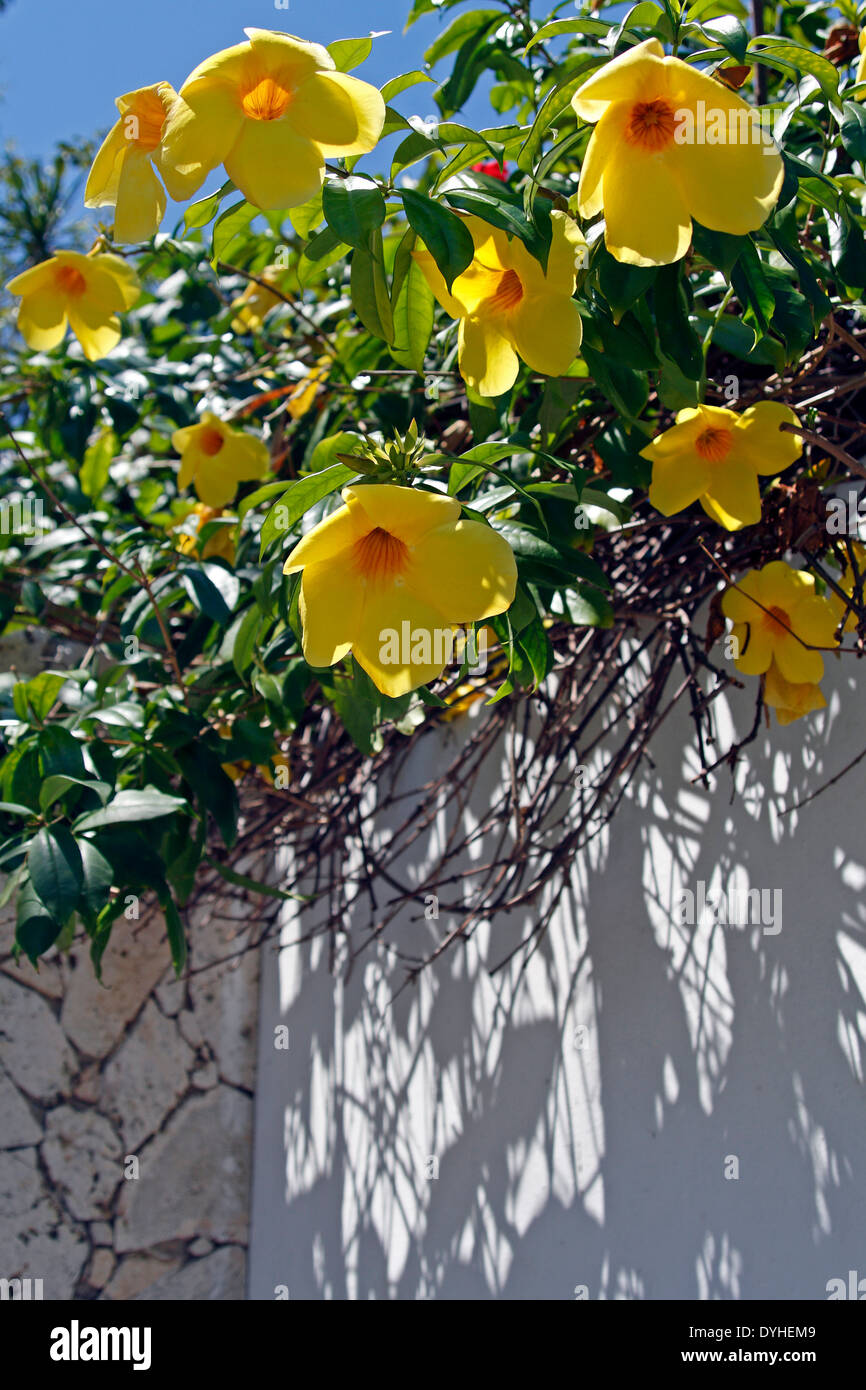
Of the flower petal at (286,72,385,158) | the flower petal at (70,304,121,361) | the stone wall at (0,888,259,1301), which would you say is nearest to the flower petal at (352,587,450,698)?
the flower petal at (286,72,385,158)

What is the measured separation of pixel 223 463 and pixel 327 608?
1030 mm

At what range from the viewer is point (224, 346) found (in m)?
2.21

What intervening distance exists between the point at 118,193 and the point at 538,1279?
166 centimetres

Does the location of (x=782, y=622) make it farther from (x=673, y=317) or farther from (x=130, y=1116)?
(x=130, y=1116)

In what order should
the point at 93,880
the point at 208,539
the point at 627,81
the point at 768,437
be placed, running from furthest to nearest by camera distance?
the point at 208,539, the point at 93,880, the point at 768,437, the point at 627,81

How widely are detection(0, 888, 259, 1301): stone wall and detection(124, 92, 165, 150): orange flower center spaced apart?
1.74m

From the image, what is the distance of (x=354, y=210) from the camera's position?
78cm

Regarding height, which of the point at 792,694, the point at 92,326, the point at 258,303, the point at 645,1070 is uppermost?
the point at 258,303

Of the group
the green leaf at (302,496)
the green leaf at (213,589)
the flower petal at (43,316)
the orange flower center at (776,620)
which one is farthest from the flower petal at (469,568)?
the flower petal at (43,316)

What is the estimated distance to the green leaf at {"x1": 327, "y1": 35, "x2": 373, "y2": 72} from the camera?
831 millimetres

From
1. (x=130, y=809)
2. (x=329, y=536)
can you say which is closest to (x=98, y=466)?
(x=130, y=809)

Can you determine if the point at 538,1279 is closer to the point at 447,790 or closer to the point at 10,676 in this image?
the point at 447,790

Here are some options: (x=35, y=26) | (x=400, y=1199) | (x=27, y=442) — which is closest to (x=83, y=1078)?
(x=400, y=1199)

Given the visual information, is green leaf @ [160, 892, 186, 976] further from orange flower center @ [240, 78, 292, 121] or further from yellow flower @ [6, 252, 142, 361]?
orange flower center @ [240, 78, 292, 121]
